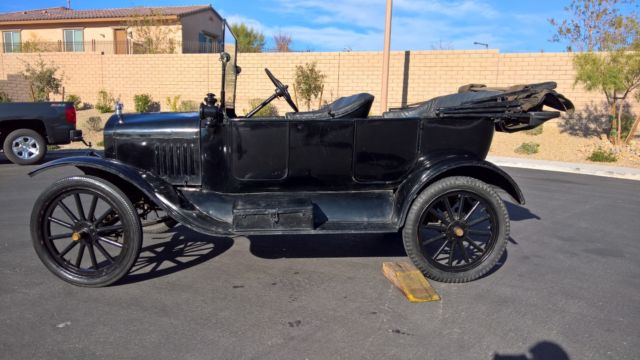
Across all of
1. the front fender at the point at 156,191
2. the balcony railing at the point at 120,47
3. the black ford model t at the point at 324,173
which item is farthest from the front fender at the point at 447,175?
the balcony railing at the point at 120,47

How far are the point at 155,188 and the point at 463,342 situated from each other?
2430mm

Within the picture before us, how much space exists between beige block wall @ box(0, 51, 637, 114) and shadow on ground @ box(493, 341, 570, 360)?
45.7ft

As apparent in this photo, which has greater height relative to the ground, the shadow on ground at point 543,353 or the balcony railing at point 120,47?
the balcony railing at point 120,47

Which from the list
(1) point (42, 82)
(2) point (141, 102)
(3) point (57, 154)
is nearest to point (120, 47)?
(1) point (42, 82)

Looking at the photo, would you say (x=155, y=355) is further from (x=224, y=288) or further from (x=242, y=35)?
(x=242, y=35)

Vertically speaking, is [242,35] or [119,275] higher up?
[242,35]

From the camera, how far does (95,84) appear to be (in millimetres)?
20969

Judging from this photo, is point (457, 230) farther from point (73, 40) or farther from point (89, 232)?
point (73, 40)

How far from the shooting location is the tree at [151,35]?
81.6ft

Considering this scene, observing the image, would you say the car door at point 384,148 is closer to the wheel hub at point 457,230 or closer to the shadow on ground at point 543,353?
the wheel hub at point 457,230

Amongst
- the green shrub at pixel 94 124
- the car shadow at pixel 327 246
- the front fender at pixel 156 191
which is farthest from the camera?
the green shrub at pixel 94 124

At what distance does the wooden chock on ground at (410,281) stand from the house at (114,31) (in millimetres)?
23569

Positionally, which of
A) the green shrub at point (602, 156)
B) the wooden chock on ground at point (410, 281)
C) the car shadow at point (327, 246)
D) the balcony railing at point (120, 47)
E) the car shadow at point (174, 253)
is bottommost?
the car shadow at point (174, 253)

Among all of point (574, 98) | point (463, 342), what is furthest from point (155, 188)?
point (574, 98)
